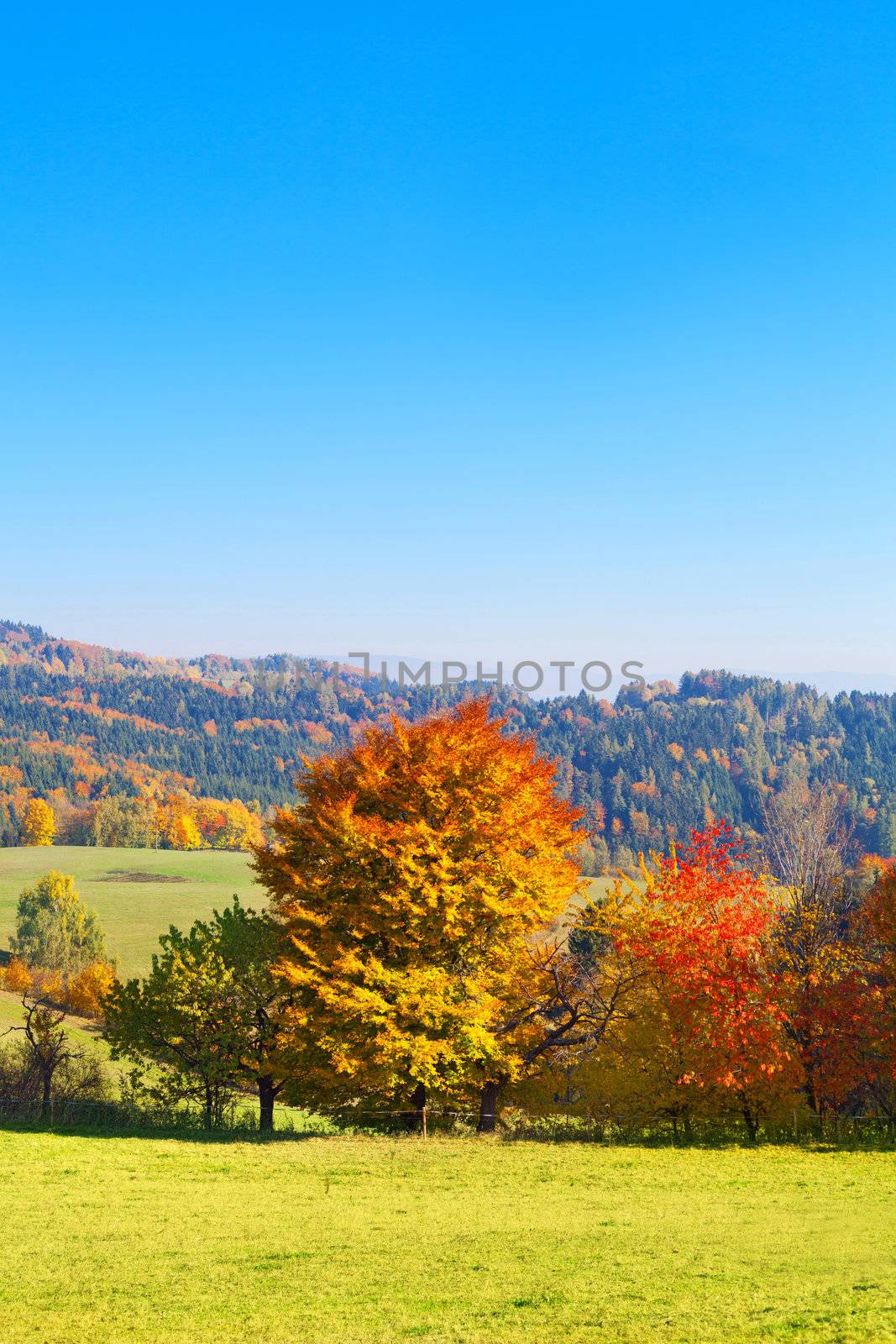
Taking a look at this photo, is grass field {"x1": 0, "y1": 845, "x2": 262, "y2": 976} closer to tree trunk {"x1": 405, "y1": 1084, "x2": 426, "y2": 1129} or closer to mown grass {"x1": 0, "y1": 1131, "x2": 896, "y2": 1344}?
tree trunk {"x1": 405, "y1": 1084, "x2": 426, "y2": 1129}

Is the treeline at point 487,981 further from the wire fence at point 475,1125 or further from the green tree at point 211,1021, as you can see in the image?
the wire fence at point 475,1125

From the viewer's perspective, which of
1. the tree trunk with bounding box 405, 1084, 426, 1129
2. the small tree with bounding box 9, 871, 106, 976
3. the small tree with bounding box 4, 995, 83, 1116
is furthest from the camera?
the small tree with bounding box 9, 871, 106, 976

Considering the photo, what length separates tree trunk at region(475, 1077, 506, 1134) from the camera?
111 ft

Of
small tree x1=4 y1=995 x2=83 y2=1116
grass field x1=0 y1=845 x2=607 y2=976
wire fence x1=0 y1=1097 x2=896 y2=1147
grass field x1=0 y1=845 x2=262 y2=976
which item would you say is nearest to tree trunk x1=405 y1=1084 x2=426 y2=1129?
wire fence x1=0 y1=1097 x2=896 y2=1147

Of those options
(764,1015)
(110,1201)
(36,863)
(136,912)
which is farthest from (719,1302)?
(36,863)

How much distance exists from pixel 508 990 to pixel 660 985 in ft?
16.2

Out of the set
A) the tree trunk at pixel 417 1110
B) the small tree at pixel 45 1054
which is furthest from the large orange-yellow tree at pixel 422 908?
the small tree at pixel 45 1054

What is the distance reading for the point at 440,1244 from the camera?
18688 millimetres

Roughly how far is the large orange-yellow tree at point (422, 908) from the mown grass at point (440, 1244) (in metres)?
3.24

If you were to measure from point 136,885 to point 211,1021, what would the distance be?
4633 inches

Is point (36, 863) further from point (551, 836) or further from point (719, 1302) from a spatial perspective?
point (719, 1302)

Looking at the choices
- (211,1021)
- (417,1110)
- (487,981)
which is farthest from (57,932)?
(487,981)

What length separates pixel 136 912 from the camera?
131m

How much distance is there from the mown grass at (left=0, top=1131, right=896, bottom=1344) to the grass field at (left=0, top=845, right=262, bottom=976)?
3520 inches
